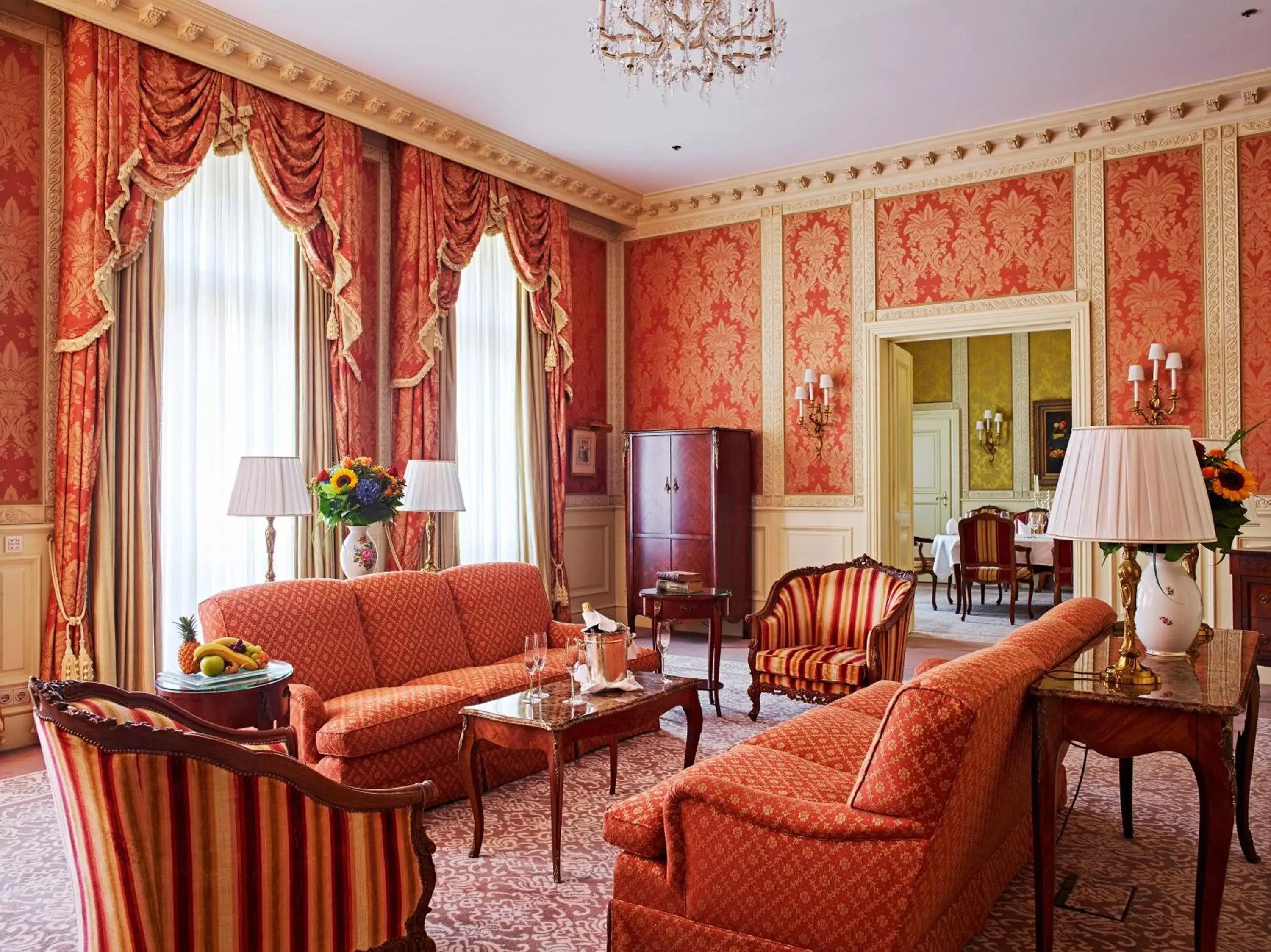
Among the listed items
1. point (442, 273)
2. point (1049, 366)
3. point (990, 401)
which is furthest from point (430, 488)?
point (1049, 366)

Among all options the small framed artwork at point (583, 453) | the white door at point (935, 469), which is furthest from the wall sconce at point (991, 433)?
the small framed artwork at point (583, 453)

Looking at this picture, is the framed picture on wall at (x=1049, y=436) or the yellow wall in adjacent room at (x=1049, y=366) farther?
the yellow wall in adjacent room at (x=1049, y=366)

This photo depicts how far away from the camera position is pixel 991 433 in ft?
39.7

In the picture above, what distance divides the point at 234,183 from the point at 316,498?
1.89 meters

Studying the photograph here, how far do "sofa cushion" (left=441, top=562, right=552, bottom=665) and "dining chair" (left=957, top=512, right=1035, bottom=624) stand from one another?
17.4 ft

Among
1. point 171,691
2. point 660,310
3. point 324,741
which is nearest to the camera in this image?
point 171,691

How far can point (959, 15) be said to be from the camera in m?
5.05

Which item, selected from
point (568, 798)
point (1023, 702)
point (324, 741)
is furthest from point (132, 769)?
point (568, 798)

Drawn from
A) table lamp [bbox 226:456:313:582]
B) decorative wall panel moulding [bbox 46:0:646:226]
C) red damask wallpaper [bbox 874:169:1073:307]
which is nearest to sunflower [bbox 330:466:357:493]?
table lamp [bbox 226:456:313:582]

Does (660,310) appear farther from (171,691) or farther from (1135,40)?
(171,691)

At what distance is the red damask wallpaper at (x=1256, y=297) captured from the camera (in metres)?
5.89

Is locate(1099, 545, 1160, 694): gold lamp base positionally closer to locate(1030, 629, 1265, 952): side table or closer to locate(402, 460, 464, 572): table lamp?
locate(1030, 629, 1265, 952): side table

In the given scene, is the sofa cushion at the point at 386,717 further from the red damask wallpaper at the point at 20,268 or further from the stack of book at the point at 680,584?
the red damask wallpaper at the point at 20,268

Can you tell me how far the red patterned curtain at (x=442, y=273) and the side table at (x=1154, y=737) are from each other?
15.0 feet
